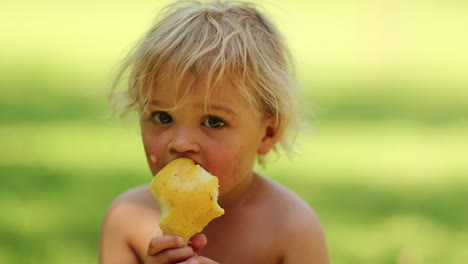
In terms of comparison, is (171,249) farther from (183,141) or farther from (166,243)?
(183,141)

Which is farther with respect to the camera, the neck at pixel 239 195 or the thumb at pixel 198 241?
the neck at pixel 239 195

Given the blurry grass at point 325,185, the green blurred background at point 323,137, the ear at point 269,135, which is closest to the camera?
the ear at point 269,135

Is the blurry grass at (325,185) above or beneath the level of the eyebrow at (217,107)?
beneath

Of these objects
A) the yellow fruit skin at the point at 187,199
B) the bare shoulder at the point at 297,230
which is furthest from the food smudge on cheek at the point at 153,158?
the bare shoulder at the point at 297,230

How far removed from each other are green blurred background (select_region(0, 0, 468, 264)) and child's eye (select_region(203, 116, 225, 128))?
54cm

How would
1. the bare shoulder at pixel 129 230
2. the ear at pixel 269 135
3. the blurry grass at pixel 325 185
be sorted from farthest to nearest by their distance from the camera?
the blurry grass at pixel 325 185
the bare shoulder at pixel 129 230
the ear at pixel 269 135

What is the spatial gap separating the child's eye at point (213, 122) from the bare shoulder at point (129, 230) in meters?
0.48

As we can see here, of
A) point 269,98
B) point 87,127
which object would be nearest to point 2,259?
point 269,98

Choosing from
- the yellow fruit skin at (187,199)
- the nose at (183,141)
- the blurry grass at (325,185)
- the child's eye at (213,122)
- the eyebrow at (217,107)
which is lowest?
the blurry grass at (325,185)

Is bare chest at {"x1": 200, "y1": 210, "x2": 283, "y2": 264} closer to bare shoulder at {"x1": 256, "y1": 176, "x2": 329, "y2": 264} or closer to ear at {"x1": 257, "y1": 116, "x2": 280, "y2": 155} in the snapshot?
bare shoulder at {"x1": 256, "y1": 176, "x2": 329, "y2": 264}

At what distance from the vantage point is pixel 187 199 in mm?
2957

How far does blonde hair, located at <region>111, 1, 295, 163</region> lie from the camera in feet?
10.3

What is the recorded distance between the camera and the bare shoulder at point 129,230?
3.48m

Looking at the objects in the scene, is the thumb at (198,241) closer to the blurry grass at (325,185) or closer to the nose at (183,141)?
the nose at (183,141)
